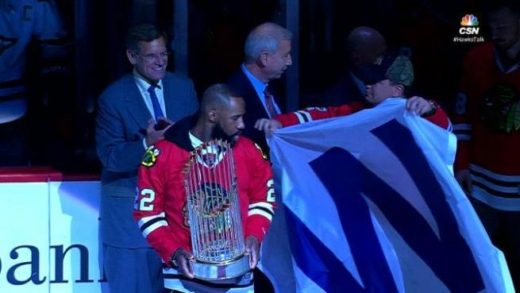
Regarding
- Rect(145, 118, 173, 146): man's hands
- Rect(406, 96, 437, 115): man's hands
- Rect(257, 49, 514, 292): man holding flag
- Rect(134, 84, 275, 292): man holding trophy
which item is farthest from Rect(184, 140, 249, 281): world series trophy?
Rect(406, 96, 437, 115): man's hands

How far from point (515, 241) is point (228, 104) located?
2169mm

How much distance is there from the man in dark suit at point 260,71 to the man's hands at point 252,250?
32.6 inches

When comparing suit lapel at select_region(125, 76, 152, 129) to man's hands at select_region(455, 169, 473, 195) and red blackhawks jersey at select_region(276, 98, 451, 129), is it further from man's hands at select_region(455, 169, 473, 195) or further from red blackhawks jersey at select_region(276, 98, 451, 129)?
man's hands at select_region(455, 169, 473, 195)

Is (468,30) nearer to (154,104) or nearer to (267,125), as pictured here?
(267,125)

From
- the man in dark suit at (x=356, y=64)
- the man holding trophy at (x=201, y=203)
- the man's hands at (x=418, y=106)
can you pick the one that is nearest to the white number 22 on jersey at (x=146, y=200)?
the man holding trophy at (x=201, y=203)

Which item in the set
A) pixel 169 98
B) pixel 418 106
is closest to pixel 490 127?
pixel 418 106

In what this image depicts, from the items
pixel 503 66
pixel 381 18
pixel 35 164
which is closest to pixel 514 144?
pixel 503 66

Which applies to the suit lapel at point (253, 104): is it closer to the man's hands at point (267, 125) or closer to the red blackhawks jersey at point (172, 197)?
the man's hands at point (267, 125)

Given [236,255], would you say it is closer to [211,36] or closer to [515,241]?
[515,241]

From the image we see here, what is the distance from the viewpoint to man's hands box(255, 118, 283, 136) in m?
6.57

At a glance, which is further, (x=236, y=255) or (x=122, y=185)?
(x=122, y=185)

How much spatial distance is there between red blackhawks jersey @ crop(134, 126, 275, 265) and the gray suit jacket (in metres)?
0.41

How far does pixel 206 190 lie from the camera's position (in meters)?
6.02

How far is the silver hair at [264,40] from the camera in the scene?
682 cm
